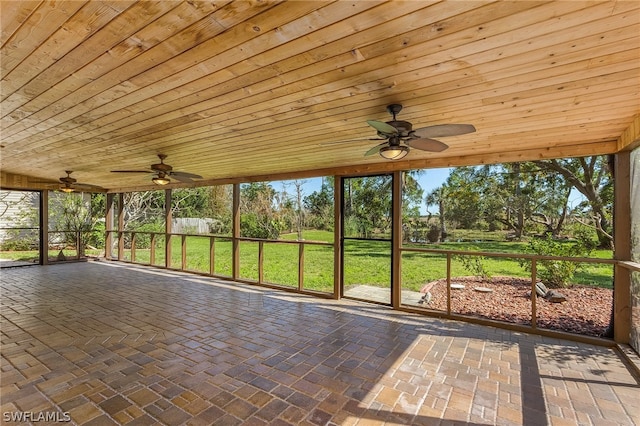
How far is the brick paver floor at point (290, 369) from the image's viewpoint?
7.44ft

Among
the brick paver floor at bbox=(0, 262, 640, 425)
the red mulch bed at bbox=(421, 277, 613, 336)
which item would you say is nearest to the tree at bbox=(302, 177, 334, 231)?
the red mulch bed at bbox=(421, 277, 613, 336)

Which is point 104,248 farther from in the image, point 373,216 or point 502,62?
point 502,62

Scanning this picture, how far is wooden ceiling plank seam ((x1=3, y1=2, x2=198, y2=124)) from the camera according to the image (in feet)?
4.95

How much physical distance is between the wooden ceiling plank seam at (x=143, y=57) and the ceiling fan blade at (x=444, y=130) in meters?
1.64

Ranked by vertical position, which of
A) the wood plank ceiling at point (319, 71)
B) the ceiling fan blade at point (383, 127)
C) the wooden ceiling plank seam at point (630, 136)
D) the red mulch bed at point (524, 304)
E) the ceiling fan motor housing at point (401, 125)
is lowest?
the red mulch bed at point (524, 304)

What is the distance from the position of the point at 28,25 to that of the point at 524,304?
23.1 ft

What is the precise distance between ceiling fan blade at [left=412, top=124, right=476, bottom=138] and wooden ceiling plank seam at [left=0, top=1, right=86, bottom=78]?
90.2 inches

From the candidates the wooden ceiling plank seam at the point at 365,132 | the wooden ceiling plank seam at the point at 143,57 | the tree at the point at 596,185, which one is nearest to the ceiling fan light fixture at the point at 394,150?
the wooden ceiling plank seam at the point at 365,132

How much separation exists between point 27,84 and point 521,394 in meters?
4.96

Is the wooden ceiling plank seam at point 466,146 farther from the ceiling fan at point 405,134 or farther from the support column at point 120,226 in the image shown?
the support column at point 120,226

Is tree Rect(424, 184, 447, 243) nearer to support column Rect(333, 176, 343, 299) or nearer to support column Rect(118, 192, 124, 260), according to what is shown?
support column Rect(333, 176, 343, 299)

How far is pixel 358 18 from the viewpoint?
1.49 m

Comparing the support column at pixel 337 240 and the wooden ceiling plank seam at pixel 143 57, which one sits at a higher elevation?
the wooden ceiling plank seam at pixel 143 57

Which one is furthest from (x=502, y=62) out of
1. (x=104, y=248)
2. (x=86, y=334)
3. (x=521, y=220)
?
(x=104, y=248)
